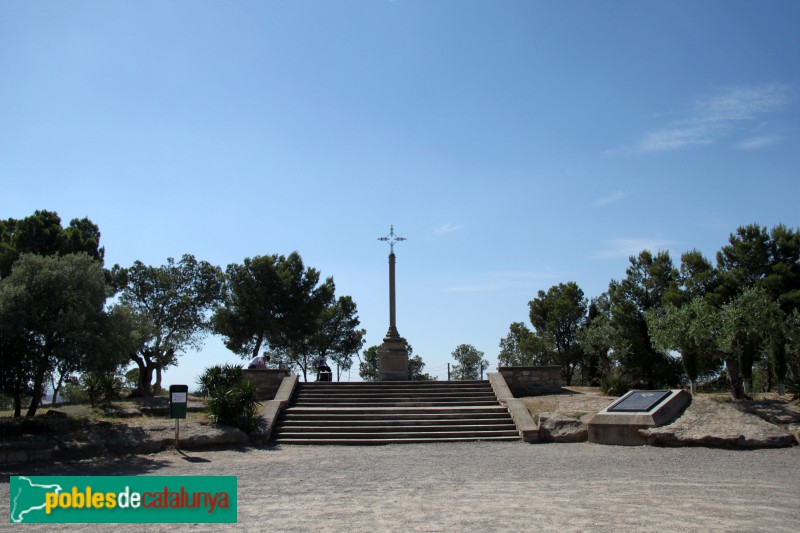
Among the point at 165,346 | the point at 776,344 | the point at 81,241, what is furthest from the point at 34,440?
the point at 165,346

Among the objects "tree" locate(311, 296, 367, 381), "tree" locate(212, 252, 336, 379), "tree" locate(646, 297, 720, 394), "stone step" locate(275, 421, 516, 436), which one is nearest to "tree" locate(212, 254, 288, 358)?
"tree" locate(212, 252, 336, 379)

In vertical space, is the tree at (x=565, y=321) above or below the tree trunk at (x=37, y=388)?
→ above

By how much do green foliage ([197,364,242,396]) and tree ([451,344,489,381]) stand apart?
4718 centimetres

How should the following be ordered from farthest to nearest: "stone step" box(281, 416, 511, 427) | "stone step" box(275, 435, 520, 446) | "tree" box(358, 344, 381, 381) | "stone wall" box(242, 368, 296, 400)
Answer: "tree" box(358, 344, 381, 381), "stone wall" box(242, 368, 296, 400), "stone step" box(281, 416, 511, 427), "stone step" box(275, 435, 520, 446)

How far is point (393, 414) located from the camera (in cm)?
1723

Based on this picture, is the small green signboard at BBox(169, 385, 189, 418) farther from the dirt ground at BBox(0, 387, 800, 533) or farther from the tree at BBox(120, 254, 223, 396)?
the tree at BBox(120, 254, 223, 396)

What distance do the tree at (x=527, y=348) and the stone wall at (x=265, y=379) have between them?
62.0 ft

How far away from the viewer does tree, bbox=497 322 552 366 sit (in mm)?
39125

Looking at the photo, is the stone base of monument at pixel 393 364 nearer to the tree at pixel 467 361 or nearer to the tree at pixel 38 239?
the tree at pixel 38 239

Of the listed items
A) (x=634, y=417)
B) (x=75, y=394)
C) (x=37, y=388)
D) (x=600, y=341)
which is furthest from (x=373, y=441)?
(x=600, y=341)

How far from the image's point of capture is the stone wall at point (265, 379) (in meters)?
20.1

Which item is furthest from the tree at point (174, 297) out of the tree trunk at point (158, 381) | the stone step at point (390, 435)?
the stone step at point (390, 435)

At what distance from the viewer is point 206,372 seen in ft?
53.7

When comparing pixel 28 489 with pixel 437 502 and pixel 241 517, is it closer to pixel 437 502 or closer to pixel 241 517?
pixel 241 517
